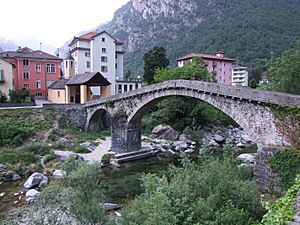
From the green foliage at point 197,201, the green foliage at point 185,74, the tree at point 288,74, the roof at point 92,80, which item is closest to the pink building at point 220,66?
the green foliage at point 185,74

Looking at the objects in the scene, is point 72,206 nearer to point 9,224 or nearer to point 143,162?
point 9,224

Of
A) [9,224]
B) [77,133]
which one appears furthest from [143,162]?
[9,224]

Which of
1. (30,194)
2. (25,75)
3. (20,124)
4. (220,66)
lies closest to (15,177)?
(30,194)

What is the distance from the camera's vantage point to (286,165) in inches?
668

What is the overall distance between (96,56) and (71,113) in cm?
1725

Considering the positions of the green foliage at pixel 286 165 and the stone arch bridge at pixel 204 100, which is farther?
the stone arch bridge at pixel 204 100

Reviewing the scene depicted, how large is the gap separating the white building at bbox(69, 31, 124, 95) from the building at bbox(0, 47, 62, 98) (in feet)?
11.6

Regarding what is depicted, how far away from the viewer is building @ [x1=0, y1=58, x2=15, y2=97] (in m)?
45.4

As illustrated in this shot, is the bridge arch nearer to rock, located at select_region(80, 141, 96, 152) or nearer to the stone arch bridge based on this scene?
the stone arch bridge

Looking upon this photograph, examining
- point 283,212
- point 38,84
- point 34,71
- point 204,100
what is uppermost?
point 34,71

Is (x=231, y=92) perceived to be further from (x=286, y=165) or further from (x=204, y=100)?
(x=286, y=165)

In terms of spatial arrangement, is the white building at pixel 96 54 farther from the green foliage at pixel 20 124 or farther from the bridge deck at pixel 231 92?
the bridge deck at pixel 231 92

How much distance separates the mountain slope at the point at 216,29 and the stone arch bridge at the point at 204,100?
61449 mm

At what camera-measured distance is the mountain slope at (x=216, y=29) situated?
9575cm
